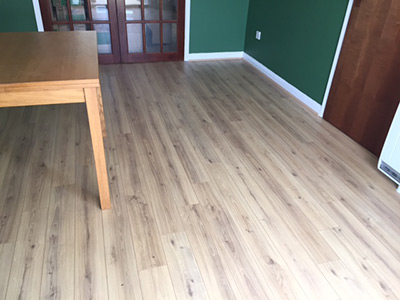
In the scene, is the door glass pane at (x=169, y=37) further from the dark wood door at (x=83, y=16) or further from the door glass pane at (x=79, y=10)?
the door glass pane at (x=79, y=10)

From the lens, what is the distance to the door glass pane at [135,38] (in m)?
4.15

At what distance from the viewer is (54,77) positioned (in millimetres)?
1495

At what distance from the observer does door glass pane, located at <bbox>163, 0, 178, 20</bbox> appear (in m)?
4.13

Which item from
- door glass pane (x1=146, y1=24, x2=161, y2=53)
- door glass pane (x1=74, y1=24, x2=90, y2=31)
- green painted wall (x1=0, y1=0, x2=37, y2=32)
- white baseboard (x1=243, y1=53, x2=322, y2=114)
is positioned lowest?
white baseboard (x1=243, y1=53, x2=322, y2=114)

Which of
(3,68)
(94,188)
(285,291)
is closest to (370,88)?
(285,291)

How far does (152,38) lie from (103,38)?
2.03 ft

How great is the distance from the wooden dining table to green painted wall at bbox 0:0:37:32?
1.99 metres

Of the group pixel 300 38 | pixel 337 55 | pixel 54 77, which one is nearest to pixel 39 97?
pixel 54 77

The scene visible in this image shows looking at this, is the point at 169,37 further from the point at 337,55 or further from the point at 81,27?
the point at 337,55

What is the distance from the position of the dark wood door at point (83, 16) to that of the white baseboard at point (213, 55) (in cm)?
101

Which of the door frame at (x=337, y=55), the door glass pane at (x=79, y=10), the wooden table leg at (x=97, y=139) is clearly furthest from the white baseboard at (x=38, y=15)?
the door frame at (x=337, y=55)

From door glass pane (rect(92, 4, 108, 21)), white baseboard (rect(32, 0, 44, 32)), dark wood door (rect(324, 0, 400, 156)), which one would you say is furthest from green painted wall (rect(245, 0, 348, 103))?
white baseboard (rect(32, 0, 44, 32))

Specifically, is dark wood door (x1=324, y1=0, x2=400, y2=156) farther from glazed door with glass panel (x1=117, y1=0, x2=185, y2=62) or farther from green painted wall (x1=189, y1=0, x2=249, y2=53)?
glazed door with glass panel (x1=117, y1=0, x2=185, y2=62)

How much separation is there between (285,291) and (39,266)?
1170 mm
